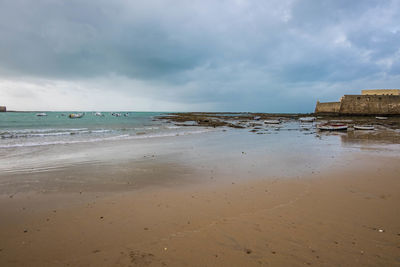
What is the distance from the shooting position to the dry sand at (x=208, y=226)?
3.36 m

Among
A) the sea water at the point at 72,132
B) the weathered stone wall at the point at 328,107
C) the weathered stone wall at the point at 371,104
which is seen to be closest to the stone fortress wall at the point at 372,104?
the weathered stone wall at the point at 371,104

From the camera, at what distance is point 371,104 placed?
56688 millimetres

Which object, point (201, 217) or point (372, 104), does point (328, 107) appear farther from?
point (201, 217)

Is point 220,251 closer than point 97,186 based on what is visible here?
Yes

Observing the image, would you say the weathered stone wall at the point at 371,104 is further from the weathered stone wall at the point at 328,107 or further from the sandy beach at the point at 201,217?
the sandy beach at the point at 201,217

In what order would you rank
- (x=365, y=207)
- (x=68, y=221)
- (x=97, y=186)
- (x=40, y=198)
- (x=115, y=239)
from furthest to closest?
(x=97, y=186) < (x=40, y=198) < (x=365, y=207) < (x=68, y=221) < (x=115, y=239)

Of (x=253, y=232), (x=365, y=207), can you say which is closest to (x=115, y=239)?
(x=253, y=232)

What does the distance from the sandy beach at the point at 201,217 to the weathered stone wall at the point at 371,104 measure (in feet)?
203

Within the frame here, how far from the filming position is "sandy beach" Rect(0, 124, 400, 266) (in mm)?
3400

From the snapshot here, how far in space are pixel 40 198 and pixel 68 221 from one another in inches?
82.3

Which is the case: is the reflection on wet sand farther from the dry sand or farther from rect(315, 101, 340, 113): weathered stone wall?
rect(315, 101, 340, 113): weathered stone wall

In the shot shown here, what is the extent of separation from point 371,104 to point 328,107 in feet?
63.6

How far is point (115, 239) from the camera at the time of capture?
385 centimetres

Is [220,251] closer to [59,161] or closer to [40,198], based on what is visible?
[40,198]
